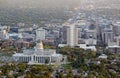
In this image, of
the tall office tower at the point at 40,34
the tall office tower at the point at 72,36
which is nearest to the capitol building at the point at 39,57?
the tall office tower at the point at 72,36

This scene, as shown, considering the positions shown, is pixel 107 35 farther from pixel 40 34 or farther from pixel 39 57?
pixel 39 57

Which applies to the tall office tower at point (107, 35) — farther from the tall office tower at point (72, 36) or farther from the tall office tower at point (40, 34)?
the tall office tower at point (40, 34)

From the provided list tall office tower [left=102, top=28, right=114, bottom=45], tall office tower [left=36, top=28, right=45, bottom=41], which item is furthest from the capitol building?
tall office tower [left=36, top=28, right=45, bottom=41]

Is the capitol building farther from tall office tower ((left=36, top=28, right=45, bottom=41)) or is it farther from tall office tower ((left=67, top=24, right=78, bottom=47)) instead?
tall office tower ((left=36, top=28, right=45, bottom=41))

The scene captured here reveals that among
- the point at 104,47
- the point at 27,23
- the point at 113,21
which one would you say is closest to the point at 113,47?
the point at 104,47

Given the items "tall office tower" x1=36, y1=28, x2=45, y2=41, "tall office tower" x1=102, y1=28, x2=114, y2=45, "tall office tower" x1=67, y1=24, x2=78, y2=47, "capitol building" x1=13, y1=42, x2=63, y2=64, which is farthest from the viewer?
"tall office tower" x1=36, y1=28, x2=45, y2=41

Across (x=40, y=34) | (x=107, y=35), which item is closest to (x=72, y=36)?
(x=107, y=35)

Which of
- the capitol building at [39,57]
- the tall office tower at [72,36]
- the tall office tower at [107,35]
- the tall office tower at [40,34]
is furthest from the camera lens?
the tall office tower at [40,34]

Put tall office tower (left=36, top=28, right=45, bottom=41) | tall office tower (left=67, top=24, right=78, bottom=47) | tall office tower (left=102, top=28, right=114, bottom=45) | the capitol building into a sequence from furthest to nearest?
1. tall office tower (left=36, top=28, right=45, bottom=41)
2. tall office tower (left=102, top=28, right=114, bottom=45)
3. tall office tower (left=67, top=24, right=78, bottom=47)
4. the capitol building

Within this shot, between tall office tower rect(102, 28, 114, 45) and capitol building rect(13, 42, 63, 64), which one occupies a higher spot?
tall office tower rect(102, 28, 114, 45)
